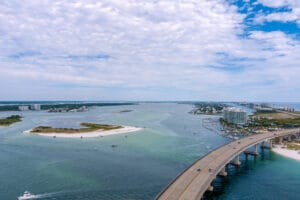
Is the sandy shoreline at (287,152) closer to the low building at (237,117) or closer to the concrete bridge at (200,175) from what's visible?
the concrete bridge at (200,175)

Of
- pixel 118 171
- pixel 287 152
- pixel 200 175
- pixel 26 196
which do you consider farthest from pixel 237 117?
pixel 26 196

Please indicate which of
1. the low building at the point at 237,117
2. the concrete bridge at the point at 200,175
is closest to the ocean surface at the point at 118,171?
the concrete bridge at the point at 200,175

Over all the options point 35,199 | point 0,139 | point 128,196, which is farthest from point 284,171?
point 0,139

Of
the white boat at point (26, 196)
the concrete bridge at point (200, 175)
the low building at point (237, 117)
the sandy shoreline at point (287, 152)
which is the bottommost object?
the sandy shoreline at point (287, 152)

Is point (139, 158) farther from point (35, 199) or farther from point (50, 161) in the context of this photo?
point (35, 199)

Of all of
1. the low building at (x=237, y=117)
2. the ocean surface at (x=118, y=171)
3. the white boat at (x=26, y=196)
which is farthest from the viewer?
the low building at (x=237, y=117)

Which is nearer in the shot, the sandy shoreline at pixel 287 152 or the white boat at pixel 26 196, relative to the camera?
the white boat at pixel 26 196

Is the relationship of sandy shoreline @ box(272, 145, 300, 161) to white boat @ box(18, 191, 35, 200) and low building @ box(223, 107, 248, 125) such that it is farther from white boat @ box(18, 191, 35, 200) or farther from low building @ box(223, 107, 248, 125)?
white boat @ box(18, 191, 35, 200)

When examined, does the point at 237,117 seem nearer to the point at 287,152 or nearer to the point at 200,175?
the point at 287,152

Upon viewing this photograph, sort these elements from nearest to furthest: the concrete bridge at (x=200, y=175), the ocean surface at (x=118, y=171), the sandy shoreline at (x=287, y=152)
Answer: the concrete bridge at (x=200, y=175), the ocean surface at (x=118, y=171), the sandy shoreline at (x=287, y=152)
